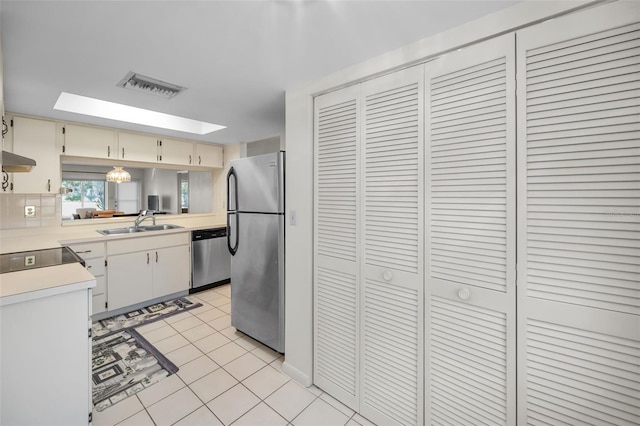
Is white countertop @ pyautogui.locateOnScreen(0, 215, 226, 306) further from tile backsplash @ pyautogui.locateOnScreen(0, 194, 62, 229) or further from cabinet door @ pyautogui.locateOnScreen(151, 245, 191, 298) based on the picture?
cabinet door @ pyautogui.locateOnScreen(151, 245, 191, 298)

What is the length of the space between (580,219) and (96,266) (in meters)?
3.93

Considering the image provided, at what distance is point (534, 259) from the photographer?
3.82ft

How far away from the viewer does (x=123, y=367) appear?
2186mm

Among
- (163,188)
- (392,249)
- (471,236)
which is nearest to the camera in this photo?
(471,236)

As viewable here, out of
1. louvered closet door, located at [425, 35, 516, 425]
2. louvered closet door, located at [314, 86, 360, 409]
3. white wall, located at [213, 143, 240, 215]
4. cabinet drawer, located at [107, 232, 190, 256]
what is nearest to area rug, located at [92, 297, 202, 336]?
cabinet drawer, located at [107, 232, 190, 256]

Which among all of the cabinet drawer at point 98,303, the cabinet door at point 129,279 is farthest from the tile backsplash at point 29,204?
the cabinet drawer at point 98,303

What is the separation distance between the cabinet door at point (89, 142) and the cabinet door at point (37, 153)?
12 centimetres

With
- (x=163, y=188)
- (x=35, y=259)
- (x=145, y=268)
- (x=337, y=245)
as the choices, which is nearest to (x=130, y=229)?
(x=145, y=268)

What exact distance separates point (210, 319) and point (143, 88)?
2.39 m

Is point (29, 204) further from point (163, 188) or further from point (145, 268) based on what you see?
point (163, 188)

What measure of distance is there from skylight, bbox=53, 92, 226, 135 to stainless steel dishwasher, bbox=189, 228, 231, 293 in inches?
55.4

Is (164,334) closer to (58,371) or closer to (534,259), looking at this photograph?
(58,371)

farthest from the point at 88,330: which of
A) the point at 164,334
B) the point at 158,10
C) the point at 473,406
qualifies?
the point at 473,406

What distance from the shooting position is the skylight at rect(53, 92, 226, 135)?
8.63ft
